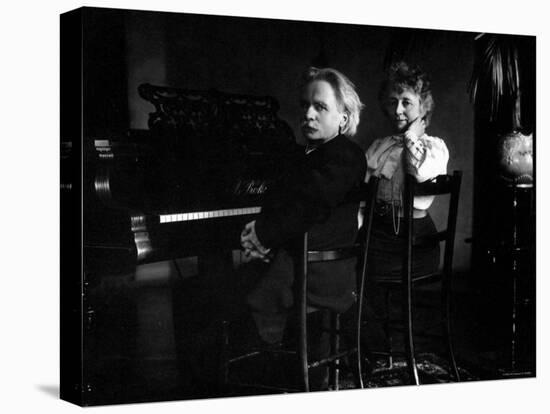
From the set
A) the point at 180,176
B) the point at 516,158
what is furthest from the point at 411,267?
the point at 180,176

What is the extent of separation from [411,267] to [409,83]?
943 mm

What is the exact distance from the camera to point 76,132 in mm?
5926

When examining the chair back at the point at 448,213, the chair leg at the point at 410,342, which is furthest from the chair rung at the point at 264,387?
the chair back at the point at 448,213

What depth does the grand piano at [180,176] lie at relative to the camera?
19.5 ft

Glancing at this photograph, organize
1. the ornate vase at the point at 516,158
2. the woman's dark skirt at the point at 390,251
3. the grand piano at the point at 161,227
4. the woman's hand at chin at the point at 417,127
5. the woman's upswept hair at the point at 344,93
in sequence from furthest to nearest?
the ornate vase at the point at 516,158, the woman's hand at chin at the point at 417,127, the woman's dark skirt at the point at 390,251, the woman's upswept hair at the point at 344,93, the grand piano at the point at 161,227

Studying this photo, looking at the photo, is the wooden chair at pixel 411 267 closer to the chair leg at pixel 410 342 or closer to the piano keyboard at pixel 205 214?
the chair leg at pixel 410 342

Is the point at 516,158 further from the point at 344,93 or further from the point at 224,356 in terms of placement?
the point at 224,356

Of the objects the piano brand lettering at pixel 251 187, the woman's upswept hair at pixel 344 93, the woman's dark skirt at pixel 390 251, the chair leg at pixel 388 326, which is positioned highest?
the woman's upswept hair at pixel 344 93

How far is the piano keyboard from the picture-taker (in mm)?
6094

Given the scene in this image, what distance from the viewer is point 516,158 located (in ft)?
23.0

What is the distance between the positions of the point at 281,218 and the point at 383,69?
0.96 meters

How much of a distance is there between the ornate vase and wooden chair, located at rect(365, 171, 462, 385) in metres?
0.30

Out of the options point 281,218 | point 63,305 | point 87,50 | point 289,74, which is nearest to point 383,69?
point 289,74

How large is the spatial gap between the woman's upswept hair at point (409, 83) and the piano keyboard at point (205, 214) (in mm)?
928
